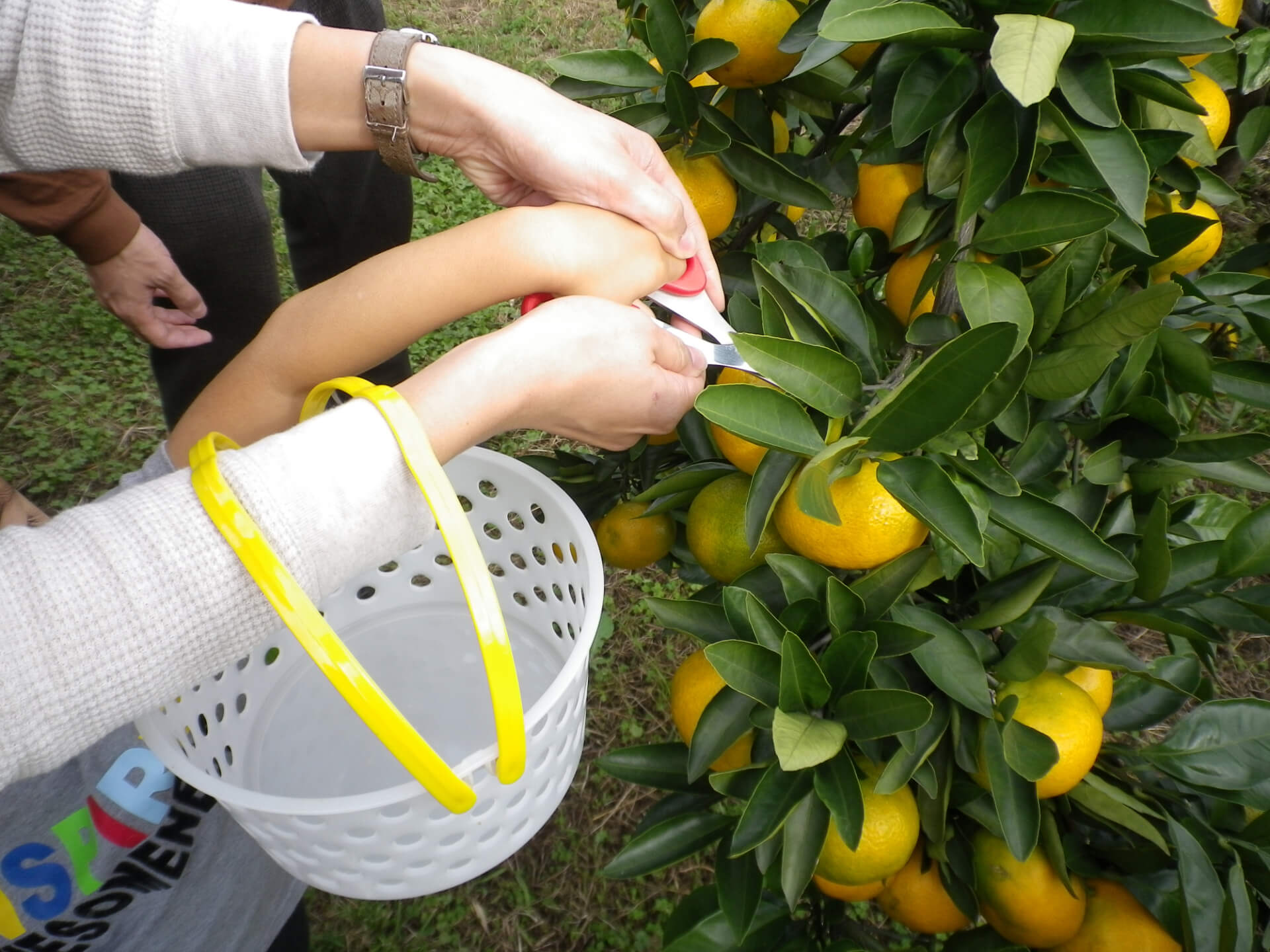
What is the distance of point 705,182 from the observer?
2.94 ft

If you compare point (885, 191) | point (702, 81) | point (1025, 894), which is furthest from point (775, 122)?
point (1025, 894)

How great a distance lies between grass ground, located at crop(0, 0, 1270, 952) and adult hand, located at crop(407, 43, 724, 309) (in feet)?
3.34

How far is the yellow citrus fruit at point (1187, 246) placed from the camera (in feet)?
2.65

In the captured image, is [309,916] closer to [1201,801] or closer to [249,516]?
[249,516]

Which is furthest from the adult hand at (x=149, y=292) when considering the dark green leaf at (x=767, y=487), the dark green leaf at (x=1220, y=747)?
the dark green leaf at (x=1220, y=747)

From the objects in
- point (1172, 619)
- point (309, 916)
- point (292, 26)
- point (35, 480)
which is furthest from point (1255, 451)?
point (35, 480)

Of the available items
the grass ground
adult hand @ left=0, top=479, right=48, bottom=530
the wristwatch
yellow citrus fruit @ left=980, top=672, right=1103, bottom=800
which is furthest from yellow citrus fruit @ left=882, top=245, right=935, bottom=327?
the grass ground

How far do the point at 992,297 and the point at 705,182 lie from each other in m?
0.37

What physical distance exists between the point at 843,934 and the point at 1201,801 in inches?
14.5

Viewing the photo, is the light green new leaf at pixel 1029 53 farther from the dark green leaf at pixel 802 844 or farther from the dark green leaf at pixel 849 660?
the dark green leaf at pixel 802 844

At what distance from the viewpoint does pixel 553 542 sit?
3.57ft

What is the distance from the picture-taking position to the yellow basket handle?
0.55 metres

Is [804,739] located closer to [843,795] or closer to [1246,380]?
[843,795]

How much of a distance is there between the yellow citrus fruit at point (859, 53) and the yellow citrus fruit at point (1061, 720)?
0.56 m
